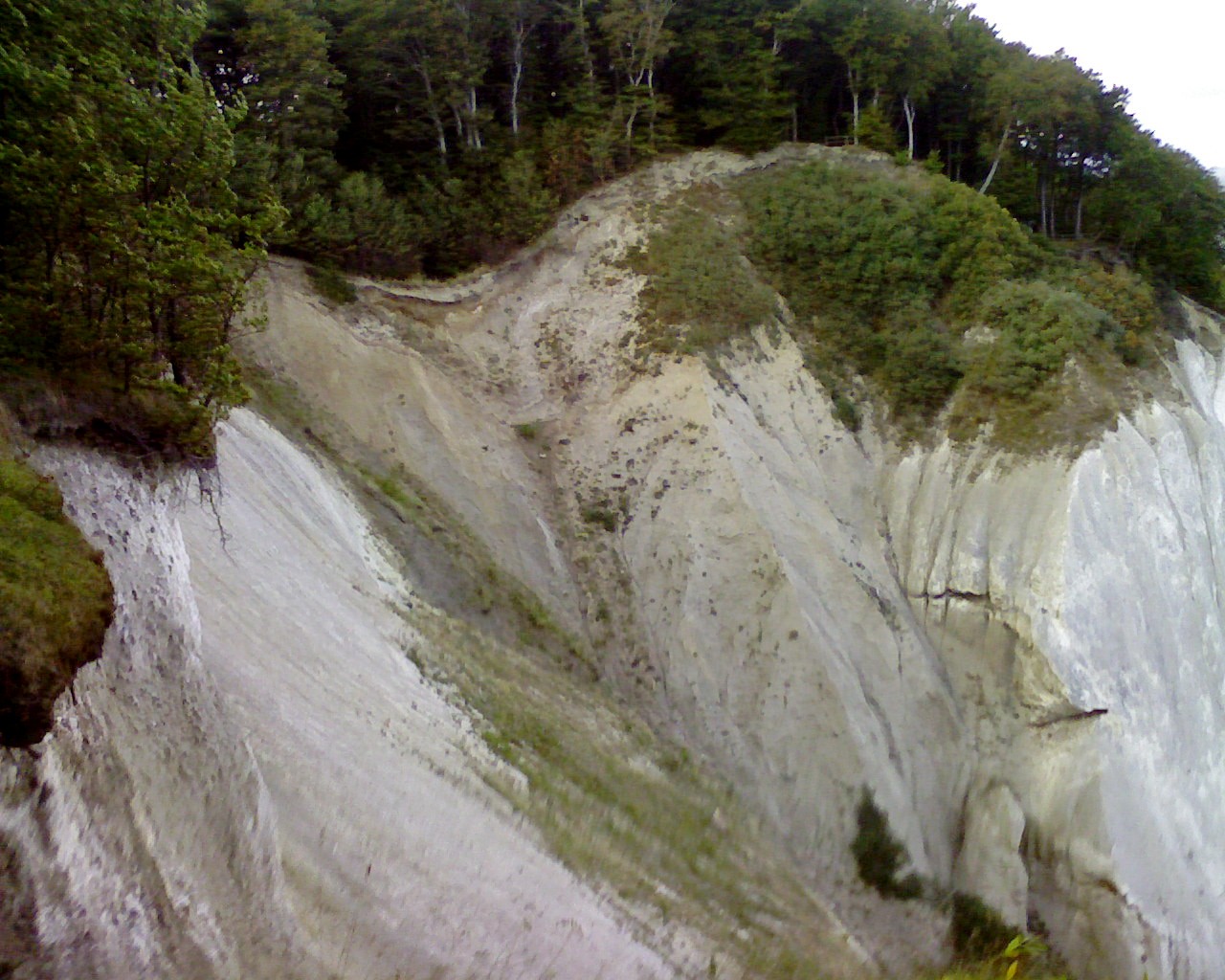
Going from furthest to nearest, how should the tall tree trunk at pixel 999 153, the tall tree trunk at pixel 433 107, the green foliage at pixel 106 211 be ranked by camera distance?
the tall tree trunk at pixel 999 153 < the tall tree trunk at pixel 433 107 < the green foliage at pixel 106 211

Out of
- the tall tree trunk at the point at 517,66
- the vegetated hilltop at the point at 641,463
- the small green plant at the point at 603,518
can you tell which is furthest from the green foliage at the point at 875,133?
the small green plant at the point at 603,518

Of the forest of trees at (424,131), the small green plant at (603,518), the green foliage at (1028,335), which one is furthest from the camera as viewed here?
the green foliage at (1028,335)

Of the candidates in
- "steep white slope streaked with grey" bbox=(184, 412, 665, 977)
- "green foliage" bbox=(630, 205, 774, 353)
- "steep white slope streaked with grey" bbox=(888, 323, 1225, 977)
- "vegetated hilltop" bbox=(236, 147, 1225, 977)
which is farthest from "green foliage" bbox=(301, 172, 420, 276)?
"steep white slope streaked with grey" bbox=(888, 323, 1225, 977)

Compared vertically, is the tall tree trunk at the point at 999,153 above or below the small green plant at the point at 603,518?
above

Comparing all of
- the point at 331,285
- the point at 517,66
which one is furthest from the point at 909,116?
the point at 331,285

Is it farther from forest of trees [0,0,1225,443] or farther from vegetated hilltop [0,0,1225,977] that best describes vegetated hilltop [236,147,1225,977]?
forest of trees [0,0,1225,443]

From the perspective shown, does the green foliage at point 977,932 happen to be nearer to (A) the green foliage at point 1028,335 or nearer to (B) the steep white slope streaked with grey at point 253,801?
(B) the steep white slope streaked with grey at point 253,801
